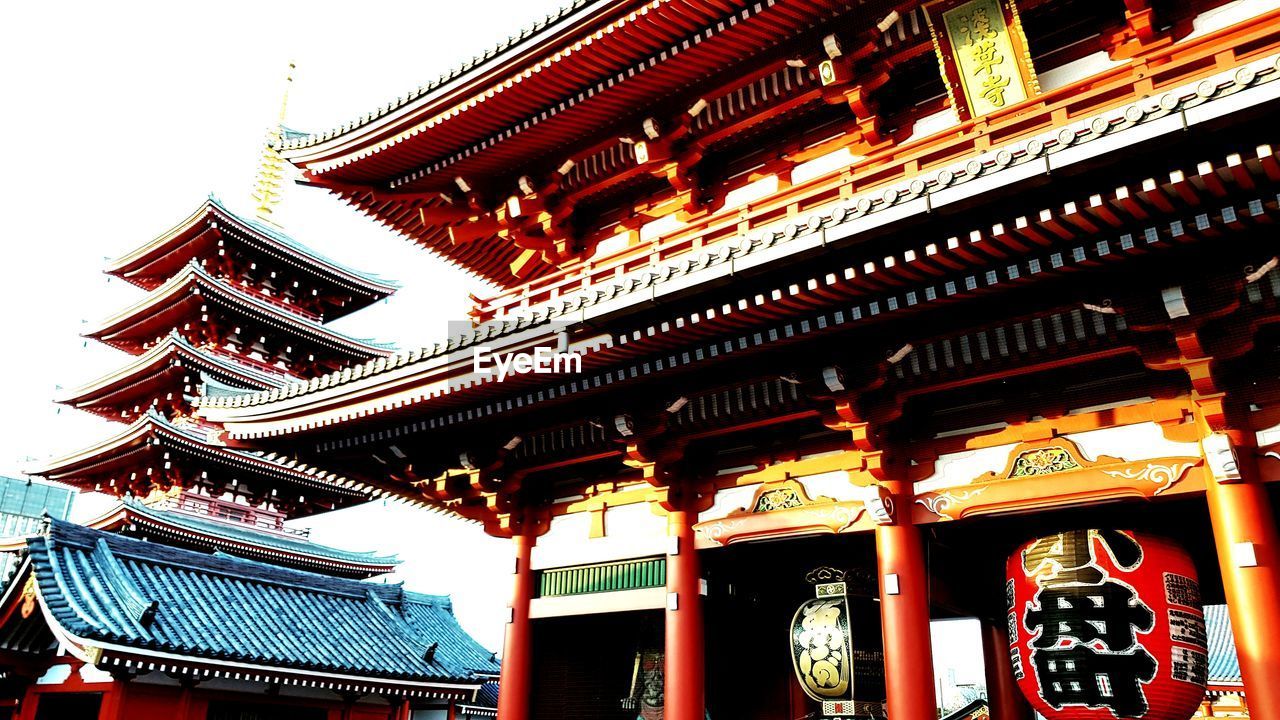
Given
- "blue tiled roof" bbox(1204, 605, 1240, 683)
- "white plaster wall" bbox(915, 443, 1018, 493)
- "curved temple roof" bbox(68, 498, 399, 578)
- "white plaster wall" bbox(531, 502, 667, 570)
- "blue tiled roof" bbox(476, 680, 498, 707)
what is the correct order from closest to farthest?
Result: "white plaster wall" bbox(915, 443, 1018, 493), "white plaster wall" bbox(531, 502, 667, 570), "blue tiled roof" bbox(476, 680, 498, 707), "curved temple roof" bbox(68, 498, 399, 578), "blue tiled roof" bbox(1204, 605, 1240, 683)

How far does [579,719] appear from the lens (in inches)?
403

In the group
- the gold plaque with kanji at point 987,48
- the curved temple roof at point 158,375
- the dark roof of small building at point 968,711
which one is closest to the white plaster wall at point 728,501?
the gold plaque with kanji at point 987,48

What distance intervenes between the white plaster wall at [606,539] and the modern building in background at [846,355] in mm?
43

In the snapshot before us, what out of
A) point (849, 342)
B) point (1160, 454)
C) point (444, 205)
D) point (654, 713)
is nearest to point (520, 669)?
point (654, 713)

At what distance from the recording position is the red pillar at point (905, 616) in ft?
24.0

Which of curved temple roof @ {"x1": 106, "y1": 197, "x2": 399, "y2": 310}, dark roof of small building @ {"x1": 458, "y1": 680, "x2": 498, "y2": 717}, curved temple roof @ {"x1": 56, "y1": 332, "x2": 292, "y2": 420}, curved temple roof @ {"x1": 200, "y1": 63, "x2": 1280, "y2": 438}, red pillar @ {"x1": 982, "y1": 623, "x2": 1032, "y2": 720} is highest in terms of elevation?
curved temple roof @ {"x1": 106, "y1": 197, "x2": 399, "y2": 310}

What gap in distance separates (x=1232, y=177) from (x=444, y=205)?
9.25m

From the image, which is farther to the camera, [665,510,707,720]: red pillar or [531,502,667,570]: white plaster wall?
[531,502,667,570]: white plaster wall

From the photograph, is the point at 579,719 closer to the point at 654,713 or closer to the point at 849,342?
the point at 654,713

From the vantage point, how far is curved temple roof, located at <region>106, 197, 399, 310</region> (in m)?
25.3

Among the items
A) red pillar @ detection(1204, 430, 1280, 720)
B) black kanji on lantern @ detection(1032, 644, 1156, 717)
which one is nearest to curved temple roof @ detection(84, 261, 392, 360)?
black kanji on lantern @ detection(1032, 644, 1156, 717)

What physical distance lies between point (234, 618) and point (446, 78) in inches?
468

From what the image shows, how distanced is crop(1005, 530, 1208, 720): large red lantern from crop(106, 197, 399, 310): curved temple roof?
24.7 m

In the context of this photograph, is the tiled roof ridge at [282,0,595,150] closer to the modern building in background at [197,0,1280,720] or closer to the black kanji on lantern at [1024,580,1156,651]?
the modern building in background at [197,0,1280,720]
